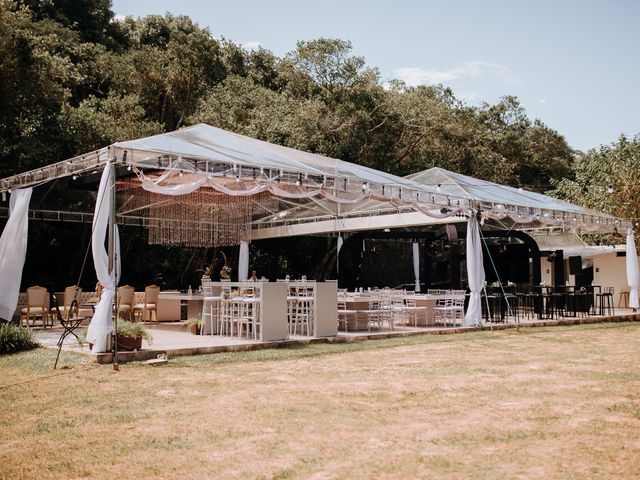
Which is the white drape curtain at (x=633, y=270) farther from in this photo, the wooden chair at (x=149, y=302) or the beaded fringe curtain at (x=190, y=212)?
the wooden chair at (x=149, y=302)

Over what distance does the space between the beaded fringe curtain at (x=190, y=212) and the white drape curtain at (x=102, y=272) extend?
5.11 meters

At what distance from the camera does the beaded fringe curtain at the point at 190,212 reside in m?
13.8

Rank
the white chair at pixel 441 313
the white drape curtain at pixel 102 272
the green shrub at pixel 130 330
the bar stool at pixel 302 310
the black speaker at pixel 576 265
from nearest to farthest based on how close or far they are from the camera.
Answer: the white drape curtain at pixel 102 272
the green shrub at pixel 130 330
the bar stool at pixel 302 310
the white chair at pixel 441 313
the black speaker at pixel 576 265

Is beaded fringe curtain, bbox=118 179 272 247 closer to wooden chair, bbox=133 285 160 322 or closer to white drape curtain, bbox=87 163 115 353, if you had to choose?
wooden chair, bbox=133 285 160 322

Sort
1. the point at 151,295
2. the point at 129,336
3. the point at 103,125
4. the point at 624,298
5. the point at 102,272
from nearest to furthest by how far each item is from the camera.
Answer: the point at 102,272
the point at 129,336
the point at 151,295
the point at 103,125
the point at 624,298

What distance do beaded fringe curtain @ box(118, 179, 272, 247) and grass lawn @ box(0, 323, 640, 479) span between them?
5954 millimetres

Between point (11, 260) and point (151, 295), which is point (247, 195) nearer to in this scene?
point (151, 295)

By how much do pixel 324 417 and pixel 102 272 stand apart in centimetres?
438

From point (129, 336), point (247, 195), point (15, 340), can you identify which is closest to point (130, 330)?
point (129, 336)

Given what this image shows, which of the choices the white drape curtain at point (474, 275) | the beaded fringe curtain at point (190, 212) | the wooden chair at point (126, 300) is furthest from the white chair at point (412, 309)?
the wooden chair at point (126, 300)

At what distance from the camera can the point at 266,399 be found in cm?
560

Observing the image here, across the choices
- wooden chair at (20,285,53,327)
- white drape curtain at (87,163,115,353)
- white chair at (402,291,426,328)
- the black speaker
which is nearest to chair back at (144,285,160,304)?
wooden chair at (20,285,53,327)

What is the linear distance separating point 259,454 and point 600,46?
14.1 metres

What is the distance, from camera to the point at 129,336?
8242mm
